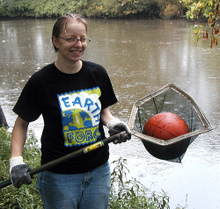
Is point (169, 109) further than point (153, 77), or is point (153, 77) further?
point (153, 77)

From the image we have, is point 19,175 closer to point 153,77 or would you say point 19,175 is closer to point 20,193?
point 20,193

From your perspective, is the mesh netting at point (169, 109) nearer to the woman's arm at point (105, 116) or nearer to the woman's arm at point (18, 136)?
the woman's arm at point (105, 116)

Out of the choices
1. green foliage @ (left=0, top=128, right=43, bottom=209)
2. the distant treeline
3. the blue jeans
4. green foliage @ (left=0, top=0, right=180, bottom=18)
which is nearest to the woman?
the blue jeans

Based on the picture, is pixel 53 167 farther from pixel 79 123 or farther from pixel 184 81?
pixel 184 81

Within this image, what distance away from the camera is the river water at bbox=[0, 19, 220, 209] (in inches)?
154

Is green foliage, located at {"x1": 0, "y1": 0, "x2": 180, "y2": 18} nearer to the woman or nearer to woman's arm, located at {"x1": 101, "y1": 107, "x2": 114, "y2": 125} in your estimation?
woman's arm, located at {"x1": 101, "y1": 107, "x2": 114, "y2": 125}

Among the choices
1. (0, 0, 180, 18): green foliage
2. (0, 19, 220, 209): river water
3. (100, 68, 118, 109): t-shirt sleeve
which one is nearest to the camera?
(100, 68, 118, 109): t-shirt sleeve

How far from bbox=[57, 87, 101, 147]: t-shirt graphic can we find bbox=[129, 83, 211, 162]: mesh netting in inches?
13.9

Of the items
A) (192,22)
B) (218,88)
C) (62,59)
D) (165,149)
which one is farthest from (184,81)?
(192,22)

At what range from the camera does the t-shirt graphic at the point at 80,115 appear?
2.02 meters

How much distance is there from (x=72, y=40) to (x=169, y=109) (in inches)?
54.1

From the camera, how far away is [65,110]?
79.0 inches

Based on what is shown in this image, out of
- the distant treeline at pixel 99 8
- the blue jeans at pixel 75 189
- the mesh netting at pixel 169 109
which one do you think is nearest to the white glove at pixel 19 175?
the blue jeans at pixel 75 189

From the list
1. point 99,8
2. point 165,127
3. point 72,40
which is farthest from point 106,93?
point 99,8
